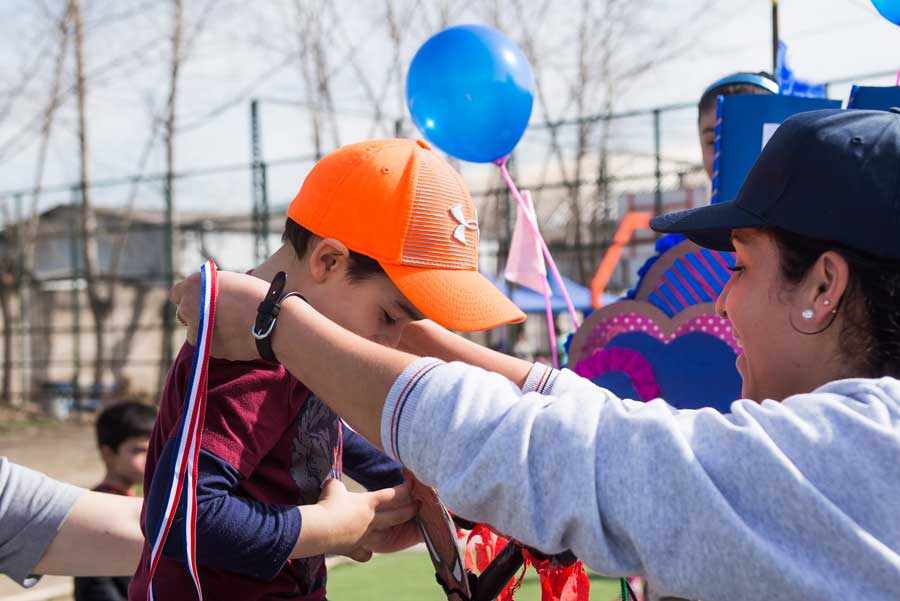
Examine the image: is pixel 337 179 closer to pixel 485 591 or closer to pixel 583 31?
pixel 485 591

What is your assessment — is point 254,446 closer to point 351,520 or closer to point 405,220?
point 351,520

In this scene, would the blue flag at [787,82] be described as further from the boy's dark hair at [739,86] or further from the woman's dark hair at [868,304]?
the woman's dark hair at [868,304]

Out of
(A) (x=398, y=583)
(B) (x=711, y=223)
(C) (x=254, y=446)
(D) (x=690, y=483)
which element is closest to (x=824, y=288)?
(B) (x=711, y=223)

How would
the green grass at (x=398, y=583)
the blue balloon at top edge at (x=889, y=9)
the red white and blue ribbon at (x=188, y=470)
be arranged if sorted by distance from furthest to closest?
the green grass at (x=398, y=583)
the blue balloon at top edge at (x=889, y=9)
the red white and blue ribbon at (x=188, y=470)

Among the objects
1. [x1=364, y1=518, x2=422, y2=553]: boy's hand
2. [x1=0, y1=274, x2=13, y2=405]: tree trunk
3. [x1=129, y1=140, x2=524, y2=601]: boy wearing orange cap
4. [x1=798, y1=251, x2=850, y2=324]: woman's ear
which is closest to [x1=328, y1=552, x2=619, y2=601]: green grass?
[x1=364, y1=518, x2=422, y2=553]: boy's hand

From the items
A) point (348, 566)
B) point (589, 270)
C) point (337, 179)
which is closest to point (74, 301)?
point (589, 270)

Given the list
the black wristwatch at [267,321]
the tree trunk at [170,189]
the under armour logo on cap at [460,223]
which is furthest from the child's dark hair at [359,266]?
the tree trunk at [170,189]

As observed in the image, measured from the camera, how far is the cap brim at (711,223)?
123cm

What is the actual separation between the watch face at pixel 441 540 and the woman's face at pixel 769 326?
2.10ft

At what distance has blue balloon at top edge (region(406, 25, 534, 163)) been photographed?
3145mm

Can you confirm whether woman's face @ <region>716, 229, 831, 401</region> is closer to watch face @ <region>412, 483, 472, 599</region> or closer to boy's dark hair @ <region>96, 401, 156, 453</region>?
watch face @ <region>412, 483, 472, 599</region>

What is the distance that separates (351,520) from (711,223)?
0.80 metres

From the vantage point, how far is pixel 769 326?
123 cm

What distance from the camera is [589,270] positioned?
11281 mm
